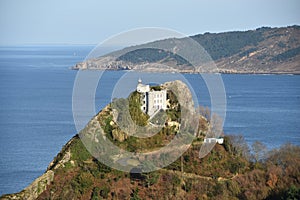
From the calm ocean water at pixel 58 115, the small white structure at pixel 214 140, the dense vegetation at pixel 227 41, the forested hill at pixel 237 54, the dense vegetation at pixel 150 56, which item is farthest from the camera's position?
the dense vegetation at pixel 227 41

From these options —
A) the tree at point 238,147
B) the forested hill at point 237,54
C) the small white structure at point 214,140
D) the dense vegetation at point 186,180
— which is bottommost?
the dense vegetation at point 186,180

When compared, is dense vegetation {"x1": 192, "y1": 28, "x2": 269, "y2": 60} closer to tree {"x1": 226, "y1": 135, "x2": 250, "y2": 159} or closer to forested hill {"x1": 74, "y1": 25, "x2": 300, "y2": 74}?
forested hill {"x1": 74, "y1": 25, "x2": 300, "y2": 74}

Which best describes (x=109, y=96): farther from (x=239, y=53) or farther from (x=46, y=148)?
(x=239, y=53)

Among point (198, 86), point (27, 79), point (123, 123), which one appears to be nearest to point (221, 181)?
point (123, 123)

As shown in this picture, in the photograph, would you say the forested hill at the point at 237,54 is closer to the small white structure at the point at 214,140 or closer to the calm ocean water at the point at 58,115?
the calm ocean water at the point at 58,115

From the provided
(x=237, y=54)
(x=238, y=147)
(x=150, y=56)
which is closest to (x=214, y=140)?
(x=238, y=147)

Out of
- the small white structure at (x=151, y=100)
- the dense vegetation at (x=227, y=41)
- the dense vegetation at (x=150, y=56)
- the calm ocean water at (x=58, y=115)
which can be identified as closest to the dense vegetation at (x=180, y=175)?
the small white structure at (x=151, y=100)

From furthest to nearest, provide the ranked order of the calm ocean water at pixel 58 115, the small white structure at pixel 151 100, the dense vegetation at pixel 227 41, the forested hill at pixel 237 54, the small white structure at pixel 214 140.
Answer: the dense vegetation at pixel 227 41 → the forested hill at pixel 237 54 → the calm ocean water at pixel 58 115 → the small white structure at pixel 151 100 → the small white structure at pixel 214 140
